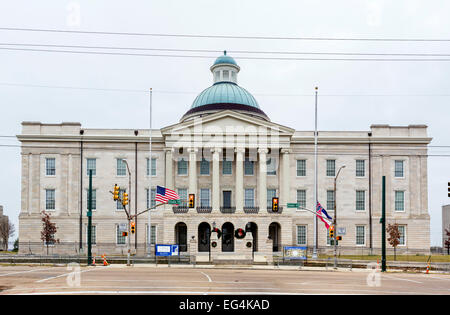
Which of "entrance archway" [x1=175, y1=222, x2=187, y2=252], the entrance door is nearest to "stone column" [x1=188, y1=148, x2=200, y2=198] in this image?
the entrance door

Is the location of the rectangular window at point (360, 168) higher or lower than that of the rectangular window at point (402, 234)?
higher

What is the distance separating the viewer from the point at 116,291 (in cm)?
1764

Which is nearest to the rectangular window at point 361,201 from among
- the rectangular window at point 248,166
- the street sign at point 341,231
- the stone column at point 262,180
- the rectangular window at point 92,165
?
the street sign at point 341,231

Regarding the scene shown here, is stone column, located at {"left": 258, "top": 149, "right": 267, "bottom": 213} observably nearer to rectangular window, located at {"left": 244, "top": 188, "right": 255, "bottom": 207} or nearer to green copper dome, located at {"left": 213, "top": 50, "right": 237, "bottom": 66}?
rectangular window, located at {"left": 244, "top": 188, "right": 255, "bottom": 207}

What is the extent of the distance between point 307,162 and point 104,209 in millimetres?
27878

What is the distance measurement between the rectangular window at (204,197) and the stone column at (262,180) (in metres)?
7.27

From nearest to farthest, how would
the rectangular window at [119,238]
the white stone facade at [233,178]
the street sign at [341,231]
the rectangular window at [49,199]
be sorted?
the street sign at [341,231] < the white stone facade at [233,178] < the rectangular window at [119,238] < the rectangular window at [49,199]

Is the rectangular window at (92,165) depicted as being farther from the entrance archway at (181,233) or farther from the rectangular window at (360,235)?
the rectangular window at (360,235)

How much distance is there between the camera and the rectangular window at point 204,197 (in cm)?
5222

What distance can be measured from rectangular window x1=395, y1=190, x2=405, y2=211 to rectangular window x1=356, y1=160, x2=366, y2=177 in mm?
5176

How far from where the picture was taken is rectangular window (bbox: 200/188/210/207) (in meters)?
52.2

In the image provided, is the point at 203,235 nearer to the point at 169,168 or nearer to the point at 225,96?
the point at 169,168

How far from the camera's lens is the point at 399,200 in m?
53.3
